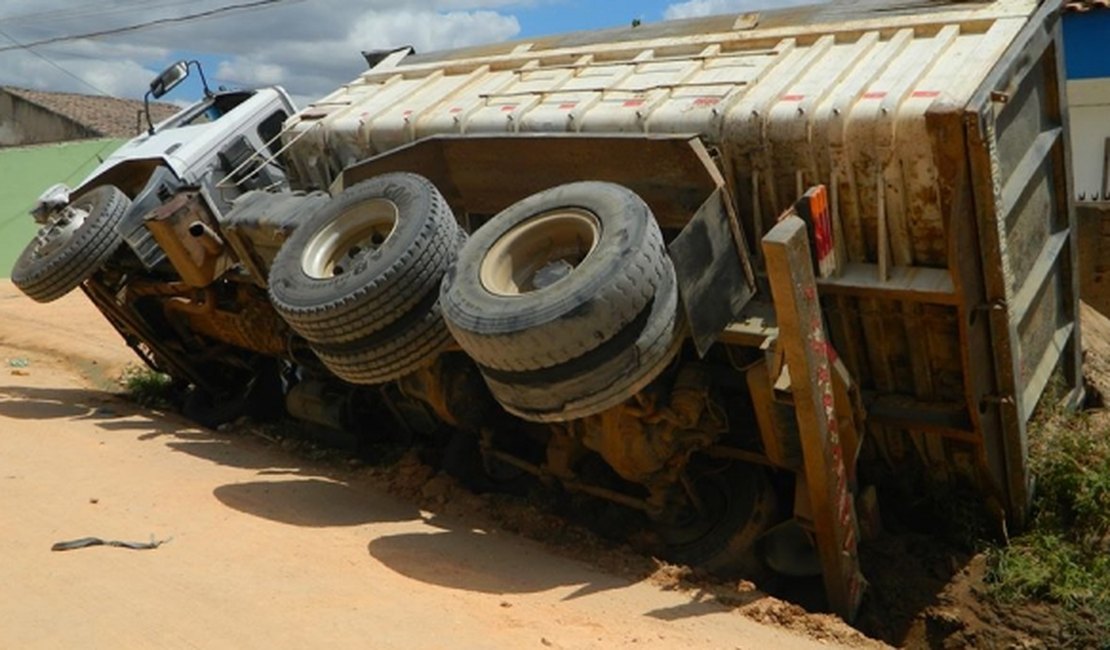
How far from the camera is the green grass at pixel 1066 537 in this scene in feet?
19.0

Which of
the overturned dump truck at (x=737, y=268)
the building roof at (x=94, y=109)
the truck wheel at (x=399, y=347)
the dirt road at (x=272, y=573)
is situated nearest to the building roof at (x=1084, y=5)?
the overturned dump truck at (x=737, y=268)

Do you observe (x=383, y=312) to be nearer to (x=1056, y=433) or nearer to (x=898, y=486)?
(x=898, y=486)

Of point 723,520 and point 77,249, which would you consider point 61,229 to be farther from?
point 723,520

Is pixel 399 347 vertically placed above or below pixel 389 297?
below

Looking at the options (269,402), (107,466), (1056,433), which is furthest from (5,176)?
(1056,433)

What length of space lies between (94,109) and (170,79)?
2579 cm

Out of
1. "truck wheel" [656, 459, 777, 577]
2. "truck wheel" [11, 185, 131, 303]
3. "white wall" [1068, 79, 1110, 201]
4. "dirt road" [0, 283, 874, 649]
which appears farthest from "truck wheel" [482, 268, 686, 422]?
"white wall" [1068, 79, 1110, 201]

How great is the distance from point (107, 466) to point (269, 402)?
8.80 ft

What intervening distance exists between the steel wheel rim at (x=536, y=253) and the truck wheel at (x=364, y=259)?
49cm

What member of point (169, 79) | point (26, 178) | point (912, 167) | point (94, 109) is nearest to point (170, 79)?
point (169, 79)

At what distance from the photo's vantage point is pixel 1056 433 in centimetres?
666

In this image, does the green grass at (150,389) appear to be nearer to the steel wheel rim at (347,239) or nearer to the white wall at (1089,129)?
the steel wheel rim at (347,239)

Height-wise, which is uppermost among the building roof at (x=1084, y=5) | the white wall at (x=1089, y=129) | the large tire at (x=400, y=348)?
the large tire at (x=400, y=348)

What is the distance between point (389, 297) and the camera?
6.33 m
